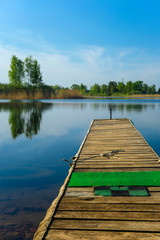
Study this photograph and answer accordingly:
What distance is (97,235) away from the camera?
2.34 meters

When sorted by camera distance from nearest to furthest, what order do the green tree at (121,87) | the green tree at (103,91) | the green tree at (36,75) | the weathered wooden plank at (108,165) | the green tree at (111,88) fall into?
1. the weathered wooden plank at (108,165)
2. the green tree at (36,75)
3. the green tree at (121,87)
4. the green tree at (111,88)
5. the green tree at (103,91)

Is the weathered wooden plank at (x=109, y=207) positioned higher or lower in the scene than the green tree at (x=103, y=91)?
lower

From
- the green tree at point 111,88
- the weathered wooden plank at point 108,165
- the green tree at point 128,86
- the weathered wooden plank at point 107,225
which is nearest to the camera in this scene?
the weathered wooden plank at point 107,225

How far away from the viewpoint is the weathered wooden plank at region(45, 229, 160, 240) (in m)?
2.28

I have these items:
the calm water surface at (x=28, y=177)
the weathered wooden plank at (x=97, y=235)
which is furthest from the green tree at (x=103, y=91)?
the weathered wooden plank at (x=97, y=235)

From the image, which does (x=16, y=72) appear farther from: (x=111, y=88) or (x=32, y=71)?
(x=111, y=88)

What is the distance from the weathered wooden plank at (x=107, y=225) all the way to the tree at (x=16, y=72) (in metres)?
58.3

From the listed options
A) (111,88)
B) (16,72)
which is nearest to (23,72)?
(16,72)

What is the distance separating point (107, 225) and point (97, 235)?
0.23 meters

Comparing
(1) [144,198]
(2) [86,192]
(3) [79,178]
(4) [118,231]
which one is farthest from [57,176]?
(4) [118,231]

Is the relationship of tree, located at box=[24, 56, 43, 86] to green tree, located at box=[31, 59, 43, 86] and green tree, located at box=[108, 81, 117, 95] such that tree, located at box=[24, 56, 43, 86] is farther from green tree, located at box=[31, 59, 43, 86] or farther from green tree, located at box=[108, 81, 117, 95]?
green tree, located at box=[108, 81, 117, 95]

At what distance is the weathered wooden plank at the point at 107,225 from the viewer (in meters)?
2.44

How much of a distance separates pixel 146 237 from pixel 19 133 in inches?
473

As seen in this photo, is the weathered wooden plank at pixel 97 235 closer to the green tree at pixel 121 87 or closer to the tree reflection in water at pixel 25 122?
the tree reflection in water at pixel 25 122
